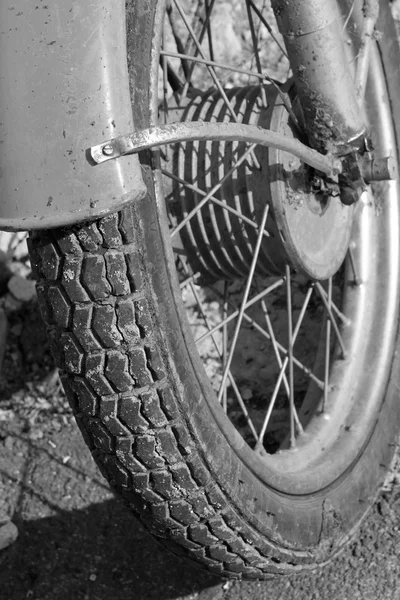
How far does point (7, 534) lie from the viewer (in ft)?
7.89

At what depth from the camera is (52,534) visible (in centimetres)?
247

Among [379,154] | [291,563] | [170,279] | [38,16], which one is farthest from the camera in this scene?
[379,154]

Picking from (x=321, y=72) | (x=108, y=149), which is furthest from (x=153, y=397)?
(x=321, y=72)

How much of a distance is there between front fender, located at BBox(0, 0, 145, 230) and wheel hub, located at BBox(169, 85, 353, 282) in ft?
1.82

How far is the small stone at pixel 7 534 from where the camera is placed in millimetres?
2395

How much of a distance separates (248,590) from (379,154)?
52.3 inches

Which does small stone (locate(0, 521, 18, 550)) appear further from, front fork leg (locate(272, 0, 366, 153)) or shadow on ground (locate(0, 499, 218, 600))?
front fork leg (locate(272, 0, 366, 153))

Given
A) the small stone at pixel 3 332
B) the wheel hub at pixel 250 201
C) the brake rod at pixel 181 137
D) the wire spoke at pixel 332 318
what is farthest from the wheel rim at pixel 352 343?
the small stone at pixel 3 332

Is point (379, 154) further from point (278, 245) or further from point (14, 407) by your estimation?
point (14, 407)

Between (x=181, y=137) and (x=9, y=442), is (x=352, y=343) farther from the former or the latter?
(x=181, y=137)

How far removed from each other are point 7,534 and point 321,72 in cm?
145

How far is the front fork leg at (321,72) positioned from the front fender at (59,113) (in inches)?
21.9

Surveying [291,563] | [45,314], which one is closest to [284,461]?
[291,563]

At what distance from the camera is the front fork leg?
6.30ft
